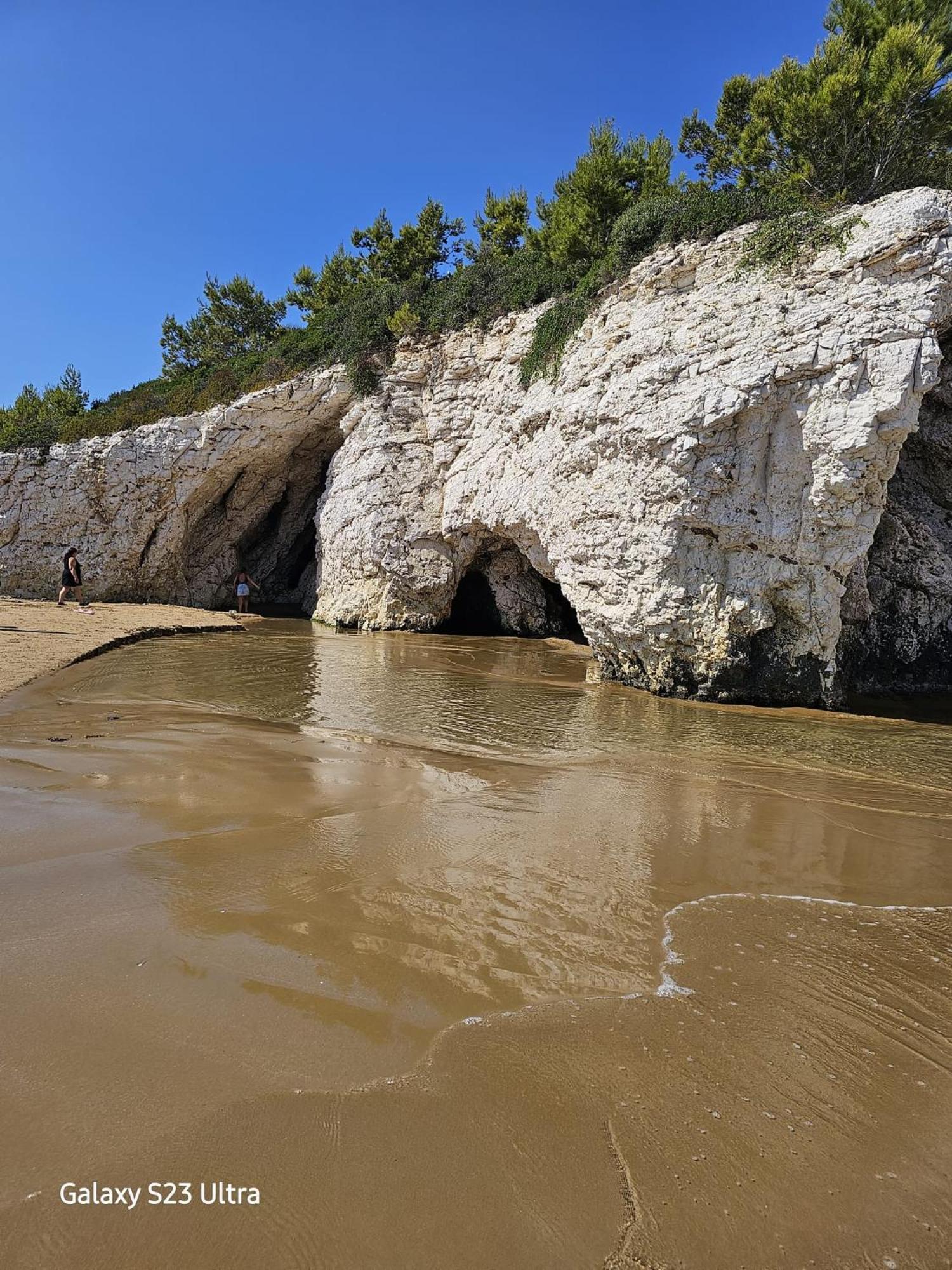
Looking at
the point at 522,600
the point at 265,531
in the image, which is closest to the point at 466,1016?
the point at 522,600

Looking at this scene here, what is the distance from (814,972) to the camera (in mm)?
2822

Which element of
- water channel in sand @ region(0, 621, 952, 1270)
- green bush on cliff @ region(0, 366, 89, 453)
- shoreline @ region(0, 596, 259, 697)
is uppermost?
green bush on cliff @ region(0, 366, 89, 453)

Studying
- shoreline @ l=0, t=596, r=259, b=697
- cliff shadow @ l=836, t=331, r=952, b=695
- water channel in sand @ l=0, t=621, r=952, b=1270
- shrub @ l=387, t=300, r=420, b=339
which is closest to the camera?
water channel in sand @ l=0, t=621, r=952, b=1270

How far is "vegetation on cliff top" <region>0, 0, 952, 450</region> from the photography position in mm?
11430

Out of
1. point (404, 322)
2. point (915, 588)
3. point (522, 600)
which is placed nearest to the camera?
point (915, 588)

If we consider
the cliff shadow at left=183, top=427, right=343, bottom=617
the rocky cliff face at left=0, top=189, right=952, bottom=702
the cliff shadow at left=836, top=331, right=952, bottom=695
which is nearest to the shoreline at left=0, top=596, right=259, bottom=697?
the cliff shadow at left=183, top=427, right=343, bottom=617

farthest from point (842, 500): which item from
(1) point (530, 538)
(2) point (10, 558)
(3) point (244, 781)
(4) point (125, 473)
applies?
(2) point (10, 558)

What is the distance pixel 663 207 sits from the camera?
11.6m

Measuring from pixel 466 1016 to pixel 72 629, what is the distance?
12.7m

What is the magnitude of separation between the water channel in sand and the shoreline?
428cm

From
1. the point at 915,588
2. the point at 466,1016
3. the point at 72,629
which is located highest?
the point at 915,588

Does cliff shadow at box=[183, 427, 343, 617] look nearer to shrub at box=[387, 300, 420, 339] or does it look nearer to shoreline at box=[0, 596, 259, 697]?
shoreline at box=[0, 596, 259, 697]

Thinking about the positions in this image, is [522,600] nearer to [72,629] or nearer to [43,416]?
[72,629]

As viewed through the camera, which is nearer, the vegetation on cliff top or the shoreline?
the shoreline
